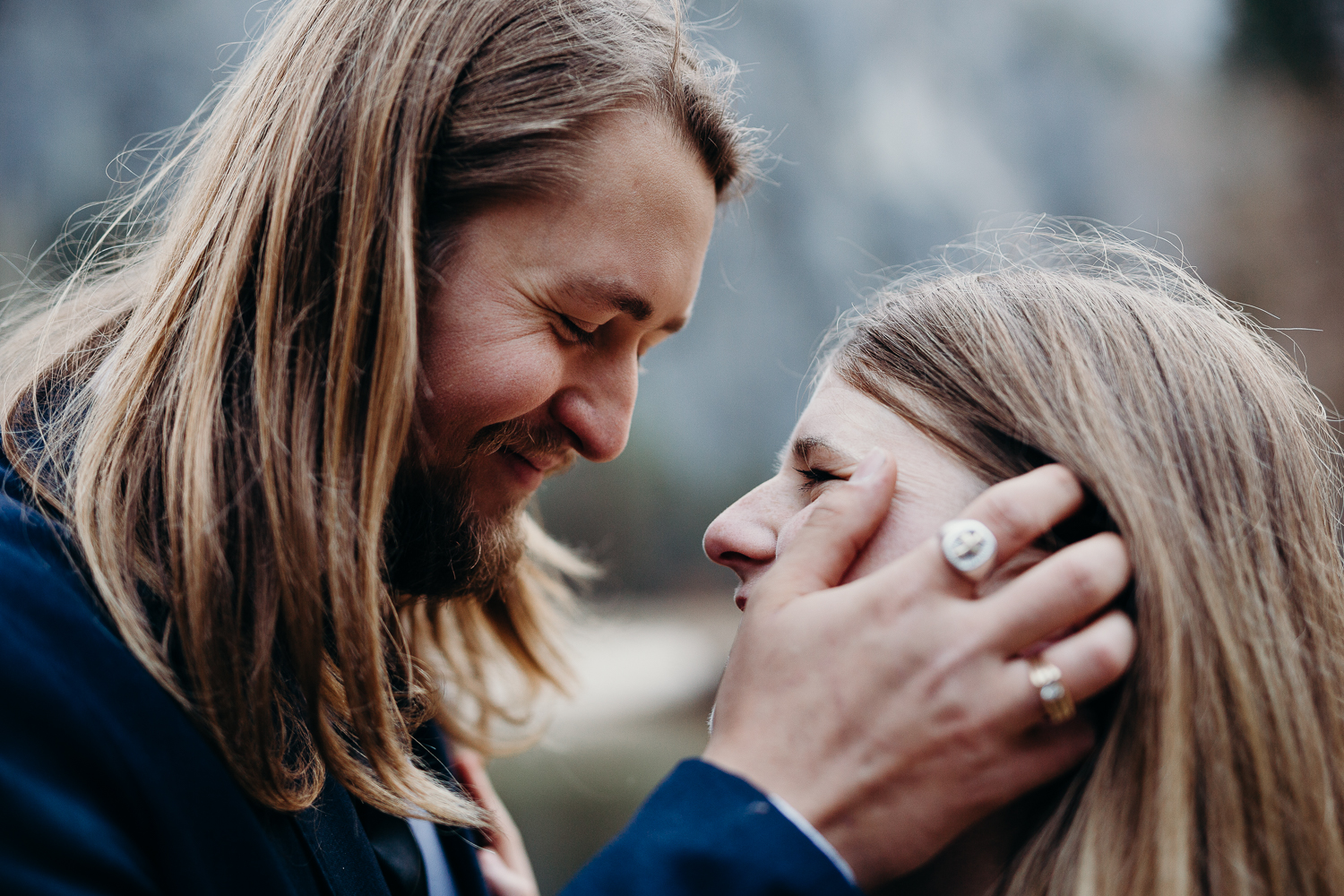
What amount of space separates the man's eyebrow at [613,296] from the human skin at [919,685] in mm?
551

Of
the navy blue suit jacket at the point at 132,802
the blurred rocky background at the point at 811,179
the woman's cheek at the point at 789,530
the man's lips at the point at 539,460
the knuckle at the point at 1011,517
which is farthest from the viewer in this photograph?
the blurred rocky background at the point at 811,179

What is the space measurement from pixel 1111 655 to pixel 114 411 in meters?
1.22

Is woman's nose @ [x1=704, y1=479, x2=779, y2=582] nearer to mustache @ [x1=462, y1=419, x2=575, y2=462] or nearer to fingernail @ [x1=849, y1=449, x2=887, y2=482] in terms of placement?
fingernail @ [x1=849, y1=449, x2=887, y2=482]

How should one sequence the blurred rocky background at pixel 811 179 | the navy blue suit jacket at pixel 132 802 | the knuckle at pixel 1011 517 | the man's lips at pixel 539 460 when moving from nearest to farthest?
the navy blue suit jacket at pixel 132 802
the knuckle at pixel 1011 517
the man's lips at pixel 539 460
the blurred rocky background at pixel 811 179

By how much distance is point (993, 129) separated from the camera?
392 cm

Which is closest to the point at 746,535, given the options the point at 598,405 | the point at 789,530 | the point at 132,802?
the point at 789,530

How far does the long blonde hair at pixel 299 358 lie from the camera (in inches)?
36.0

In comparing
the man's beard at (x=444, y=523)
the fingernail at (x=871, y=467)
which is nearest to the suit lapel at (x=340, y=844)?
the man's beard at (x=444, y=523)

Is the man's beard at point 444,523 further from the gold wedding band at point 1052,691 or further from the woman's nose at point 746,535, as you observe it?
the gold wedding band at point 1052,691

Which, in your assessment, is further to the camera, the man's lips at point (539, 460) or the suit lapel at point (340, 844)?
the man's lips at point (539, 460)

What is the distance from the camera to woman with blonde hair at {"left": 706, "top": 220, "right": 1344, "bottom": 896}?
2.83 ft

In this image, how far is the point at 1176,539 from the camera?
0.92m

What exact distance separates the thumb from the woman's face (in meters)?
0.05

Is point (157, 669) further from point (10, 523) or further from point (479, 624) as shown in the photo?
point (479, 624)
